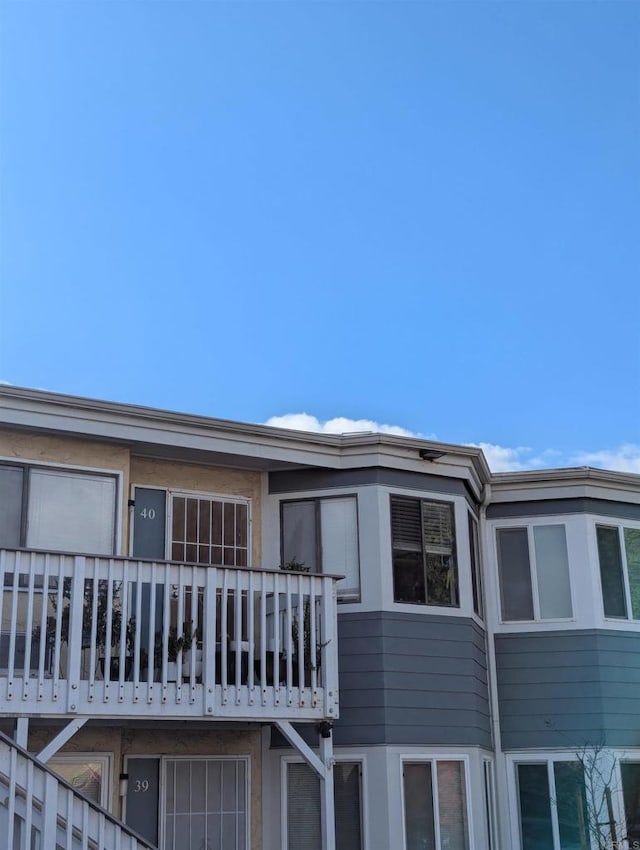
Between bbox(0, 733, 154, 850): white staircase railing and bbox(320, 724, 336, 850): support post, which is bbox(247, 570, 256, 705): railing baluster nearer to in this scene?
bbox(320, 724, 336, 850): support post

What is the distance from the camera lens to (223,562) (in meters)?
12.2

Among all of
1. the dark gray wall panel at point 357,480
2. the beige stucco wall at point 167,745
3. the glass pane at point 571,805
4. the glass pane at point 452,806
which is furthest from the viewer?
the glass pane at point 571,805

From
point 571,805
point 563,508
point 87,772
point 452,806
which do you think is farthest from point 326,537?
point 571,805

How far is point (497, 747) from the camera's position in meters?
13.0

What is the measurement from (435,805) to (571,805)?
2243 mm

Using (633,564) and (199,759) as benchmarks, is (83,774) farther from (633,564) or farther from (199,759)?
(633,564)

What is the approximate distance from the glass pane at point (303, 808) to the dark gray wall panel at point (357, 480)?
10.5 ft

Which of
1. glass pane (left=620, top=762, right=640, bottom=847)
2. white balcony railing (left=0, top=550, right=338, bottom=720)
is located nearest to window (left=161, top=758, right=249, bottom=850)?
white balcony railing (left=0, top=550, right=338, bottom=720)

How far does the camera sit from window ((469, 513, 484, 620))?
1291 centimetres

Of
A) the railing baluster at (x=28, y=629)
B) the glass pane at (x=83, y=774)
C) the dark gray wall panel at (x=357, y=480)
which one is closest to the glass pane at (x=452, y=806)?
the dark gray wall panel at (x=357, y=480)

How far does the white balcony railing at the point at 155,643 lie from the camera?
9414 mm

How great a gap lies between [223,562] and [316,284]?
257 inches

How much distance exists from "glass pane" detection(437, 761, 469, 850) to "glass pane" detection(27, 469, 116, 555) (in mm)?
4461

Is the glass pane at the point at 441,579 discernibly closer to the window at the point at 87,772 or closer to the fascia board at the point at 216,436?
the fascia board at the point at 216,436
